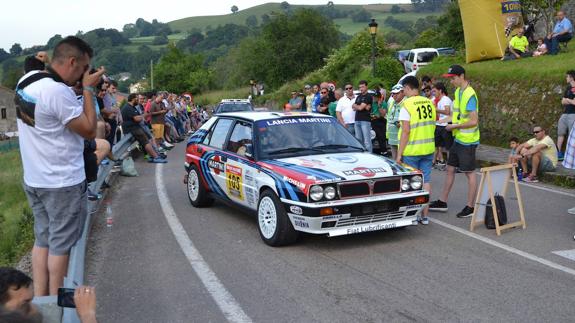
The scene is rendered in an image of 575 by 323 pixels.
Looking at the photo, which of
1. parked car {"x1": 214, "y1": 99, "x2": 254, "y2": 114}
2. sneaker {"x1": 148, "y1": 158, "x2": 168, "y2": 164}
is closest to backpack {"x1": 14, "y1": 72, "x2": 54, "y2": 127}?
sneaker {"x1": 148, "y1": 158, "x2": 168, "y2": 164}

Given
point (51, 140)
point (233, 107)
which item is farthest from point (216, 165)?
point (233, 107)

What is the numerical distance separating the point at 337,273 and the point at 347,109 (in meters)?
8.52

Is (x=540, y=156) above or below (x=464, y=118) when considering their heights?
below

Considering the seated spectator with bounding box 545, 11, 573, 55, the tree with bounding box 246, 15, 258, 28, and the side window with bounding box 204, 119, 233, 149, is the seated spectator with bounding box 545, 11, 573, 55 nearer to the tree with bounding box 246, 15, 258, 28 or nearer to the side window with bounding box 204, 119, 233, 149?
the side window with bounding box 204, 119, 233, 149

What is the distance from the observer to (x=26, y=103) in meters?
4.14

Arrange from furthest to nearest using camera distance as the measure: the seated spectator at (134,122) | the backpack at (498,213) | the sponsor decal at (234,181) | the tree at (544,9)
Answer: the tree at (544,9) → the seated spectator at (134,122) → the sponsor decal at (234,181) → the backpack at (498,213)

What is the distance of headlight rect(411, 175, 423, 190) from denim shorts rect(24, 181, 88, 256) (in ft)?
13.6

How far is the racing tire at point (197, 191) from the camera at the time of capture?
932 centimetres

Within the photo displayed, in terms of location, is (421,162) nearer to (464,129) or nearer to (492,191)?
(464,129)

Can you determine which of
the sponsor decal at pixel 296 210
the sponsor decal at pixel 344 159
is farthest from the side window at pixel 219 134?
the sponsor decal at pixel 296 210

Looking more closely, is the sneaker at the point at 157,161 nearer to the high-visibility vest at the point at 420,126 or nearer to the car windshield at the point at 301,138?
the car windshield at the point at 301,138

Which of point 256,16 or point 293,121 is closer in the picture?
point 293,121

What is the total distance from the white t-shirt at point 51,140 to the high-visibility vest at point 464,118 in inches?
221

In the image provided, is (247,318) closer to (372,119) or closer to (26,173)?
(26,173)
